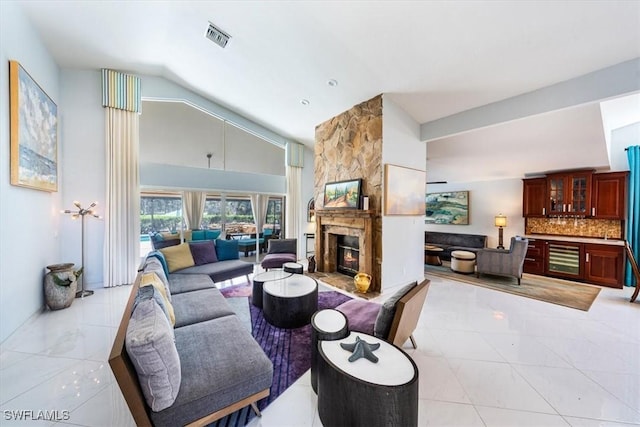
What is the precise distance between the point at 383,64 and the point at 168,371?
3978mm

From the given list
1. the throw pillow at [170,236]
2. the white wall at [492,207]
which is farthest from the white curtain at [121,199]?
the white wall at [492,207]

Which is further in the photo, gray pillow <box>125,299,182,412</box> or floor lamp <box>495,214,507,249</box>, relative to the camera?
floor lamp <box>495,214,507,249</box>

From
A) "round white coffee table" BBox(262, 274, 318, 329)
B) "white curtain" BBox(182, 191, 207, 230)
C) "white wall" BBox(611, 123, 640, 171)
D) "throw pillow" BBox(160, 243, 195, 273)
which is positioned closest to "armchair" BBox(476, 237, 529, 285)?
"white wall" BBox(611, 123, 640, 171)

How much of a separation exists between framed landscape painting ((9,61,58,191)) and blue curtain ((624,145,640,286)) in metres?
9.53

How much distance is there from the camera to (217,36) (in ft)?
10.8

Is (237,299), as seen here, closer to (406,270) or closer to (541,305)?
(406,270)

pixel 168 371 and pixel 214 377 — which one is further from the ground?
pixel 168 371

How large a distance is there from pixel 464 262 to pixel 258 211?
539 cm

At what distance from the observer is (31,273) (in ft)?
9.98

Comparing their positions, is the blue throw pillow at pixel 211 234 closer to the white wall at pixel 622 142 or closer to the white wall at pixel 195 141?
the white wall at pixel 195 141

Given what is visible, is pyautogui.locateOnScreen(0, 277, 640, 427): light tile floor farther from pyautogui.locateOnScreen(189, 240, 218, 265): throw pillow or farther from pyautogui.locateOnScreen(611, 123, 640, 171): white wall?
pyautogui.locateOnScreen(611, 123, 640, 171): white wall

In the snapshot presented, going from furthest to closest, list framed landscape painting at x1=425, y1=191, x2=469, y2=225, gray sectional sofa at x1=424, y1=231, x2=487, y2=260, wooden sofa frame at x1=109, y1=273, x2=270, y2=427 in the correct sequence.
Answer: framed landscape painting at x1=425, y1=191, x2=469, y2=225
gray sectional sofa at x1=424, y1=231, x2=487, y2=260
wooden sofa frame at x1=109, y1=273, x2=270, y2=427

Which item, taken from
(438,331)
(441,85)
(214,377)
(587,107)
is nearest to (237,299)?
(214,377)
